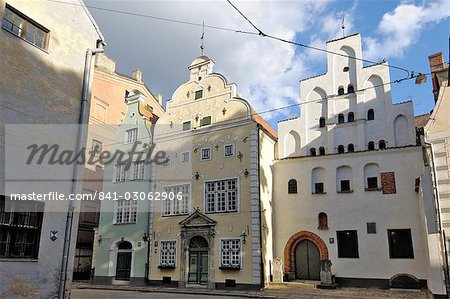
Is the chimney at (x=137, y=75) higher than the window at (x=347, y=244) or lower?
higher

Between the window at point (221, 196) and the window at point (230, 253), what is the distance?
1.66 metres

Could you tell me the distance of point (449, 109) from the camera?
14.8 meters

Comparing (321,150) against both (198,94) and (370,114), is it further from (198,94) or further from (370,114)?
(198,94)

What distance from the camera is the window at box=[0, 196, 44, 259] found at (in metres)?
9.69

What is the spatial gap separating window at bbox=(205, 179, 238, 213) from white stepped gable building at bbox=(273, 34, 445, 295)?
9.36 feet

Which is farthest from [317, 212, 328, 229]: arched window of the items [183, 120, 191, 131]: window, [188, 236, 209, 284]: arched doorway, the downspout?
[183, 120, 191, 131]: window

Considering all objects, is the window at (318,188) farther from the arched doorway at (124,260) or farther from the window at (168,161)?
the arched doorway at (124,260)

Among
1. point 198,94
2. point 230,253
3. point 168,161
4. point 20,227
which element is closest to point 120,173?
point 168,161

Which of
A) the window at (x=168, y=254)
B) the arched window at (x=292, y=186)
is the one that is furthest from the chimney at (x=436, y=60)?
the window at (x=168, y=254)

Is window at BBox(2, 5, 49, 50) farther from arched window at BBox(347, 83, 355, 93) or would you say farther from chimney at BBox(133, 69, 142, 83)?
chimney at BBox(133, 69, 142, 83)

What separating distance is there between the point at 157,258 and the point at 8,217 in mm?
13078

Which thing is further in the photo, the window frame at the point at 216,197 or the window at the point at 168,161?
the window at the point at 168,161

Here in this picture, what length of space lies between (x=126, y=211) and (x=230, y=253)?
301 inches

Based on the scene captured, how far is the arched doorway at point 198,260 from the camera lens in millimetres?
20609
